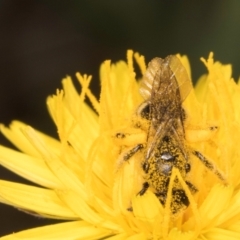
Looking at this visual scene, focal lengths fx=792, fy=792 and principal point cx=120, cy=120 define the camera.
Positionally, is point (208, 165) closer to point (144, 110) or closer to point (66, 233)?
point (144, 110)

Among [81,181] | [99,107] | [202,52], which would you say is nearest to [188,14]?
[202,52]

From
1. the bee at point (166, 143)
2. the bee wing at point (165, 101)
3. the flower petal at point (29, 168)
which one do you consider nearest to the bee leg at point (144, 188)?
the bee at point (166, 143)

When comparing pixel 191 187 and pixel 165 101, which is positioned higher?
pixel 165 101

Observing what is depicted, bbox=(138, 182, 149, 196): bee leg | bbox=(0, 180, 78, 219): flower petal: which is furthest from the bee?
bbox=(0, 180, 78, 219): flower petal

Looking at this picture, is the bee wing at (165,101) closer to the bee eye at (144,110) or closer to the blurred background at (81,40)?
the bee eye at (144,110)

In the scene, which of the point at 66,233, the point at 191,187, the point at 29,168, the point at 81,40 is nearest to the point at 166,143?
the point at 191,187
